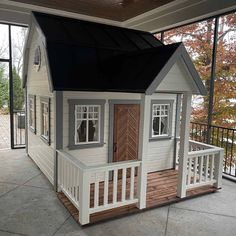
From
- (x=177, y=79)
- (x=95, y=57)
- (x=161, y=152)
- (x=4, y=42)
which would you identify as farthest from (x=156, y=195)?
(x=4, y=42)

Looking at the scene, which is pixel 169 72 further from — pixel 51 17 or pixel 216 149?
pixel 51 17

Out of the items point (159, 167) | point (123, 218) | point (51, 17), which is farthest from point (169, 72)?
point (51, 17)

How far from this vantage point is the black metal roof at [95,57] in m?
3.97

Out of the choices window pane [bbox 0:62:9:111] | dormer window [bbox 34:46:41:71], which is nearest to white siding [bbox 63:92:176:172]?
dormer window [bbox 34:46:41:71]

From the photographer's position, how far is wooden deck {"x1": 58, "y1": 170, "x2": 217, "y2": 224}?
3910mm

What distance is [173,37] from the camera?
880 centimetres

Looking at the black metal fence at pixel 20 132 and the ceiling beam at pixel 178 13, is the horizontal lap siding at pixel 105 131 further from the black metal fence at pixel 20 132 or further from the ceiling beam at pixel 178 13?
the black metal fence at pixel 20 132

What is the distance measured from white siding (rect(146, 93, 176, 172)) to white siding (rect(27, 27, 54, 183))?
235cm

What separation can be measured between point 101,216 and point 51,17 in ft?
15.0

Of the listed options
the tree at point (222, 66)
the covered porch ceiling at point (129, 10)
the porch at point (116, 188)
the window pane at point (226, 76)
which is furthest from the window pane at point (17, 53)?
the window pane at point (226, 76)

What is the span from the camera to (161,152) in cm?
607

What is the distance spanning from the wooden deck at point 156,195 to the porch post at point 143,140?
28 cm

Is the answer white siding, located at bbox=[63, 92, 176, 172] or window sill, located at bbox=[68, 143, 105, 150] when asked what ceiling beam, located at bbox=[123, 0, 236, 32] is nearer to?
white siding, located at bbox=[63, 92, 176, 172]

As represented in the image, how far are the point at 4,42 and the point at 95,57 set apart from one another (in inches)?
168
